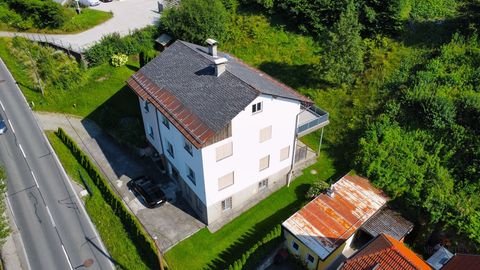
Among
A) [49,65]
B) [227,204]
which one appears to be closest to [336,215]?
[227,204]

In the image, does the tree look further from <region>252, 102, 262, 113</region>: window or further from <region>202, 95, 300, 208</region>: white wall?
<region>252, 102, 262, 113</region>: window

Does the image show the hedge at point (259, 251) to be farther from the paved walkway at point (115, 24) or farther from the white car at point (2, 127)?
the paved walkway at point (115, 24)

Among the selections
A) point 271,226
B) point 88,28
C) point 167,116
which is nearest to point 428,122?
point 271,226

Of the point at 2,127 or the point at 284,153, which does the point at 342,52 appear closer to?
the point at 284,153

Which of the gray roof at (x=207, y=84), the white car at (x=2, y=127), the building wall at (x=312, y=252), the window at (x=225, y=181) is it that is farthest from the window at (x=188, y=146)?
the white car at (x=2, y=127)

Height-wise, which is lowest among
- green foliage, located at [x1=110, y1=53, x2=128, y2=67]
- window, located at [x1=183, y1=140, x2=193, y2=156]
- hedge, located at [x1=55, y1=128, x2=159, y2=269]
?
hedge, located at [x1=55, y1=128, x2=159, y2=269]

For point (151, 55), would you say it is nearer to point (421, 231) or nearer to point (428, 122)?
point (428, 122)

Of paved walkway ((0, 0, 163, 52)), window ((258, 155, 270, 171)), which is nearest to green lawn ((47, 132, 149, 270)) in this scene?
window ((258, 155, 270, 171))
